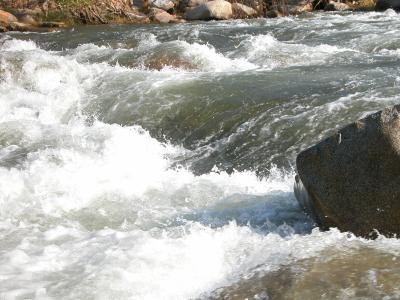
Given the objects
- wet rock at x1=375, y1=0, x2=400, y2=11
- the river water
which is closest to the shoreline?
wet rock at x1=375, y1=0, x2=400, y2=11

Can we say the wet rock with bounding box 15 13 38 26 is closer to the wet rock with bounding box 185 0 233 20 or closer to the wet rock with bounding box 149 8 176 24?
the wet rock with bounding box 149 8 176 24

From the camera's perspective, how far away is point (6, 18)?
67.1 ft

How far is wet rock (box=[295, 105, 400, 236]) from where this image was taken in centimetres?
448

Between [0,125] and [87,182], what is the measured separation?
3.15 metres

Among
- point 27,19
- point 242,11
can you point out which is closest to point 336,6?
point 242,11

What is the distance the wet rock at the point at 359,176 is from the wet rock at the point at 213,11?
55.5 feet

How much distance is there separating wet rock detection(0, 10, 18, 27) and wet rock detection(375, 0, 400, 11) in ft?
40.6

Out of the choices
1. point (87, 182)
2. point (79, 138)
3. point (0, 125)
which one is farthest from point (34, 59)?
point (87, 182)

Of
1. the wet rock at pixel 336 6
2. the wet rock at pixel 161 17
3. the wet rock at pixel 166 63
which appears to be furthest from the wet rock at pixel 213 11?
the wet rock at pixel 166 63

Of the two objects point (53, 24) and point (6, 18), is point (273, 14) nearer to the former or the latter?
point (53, 24)

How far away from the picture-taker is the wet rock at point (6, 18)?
65.8 feet

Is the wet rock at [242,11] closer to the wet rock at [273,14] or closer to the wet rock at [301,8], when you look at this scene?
the wet rock at [273,14]

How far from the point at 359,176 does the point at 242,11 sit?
18123 millimetres

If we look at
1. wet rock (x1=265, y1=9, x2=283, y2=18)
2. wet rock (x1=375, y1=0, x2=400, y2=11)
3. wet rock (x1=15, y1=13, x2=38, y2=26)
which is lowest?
wet rock (x1=265, y1=9, x2=283, y2=18)
